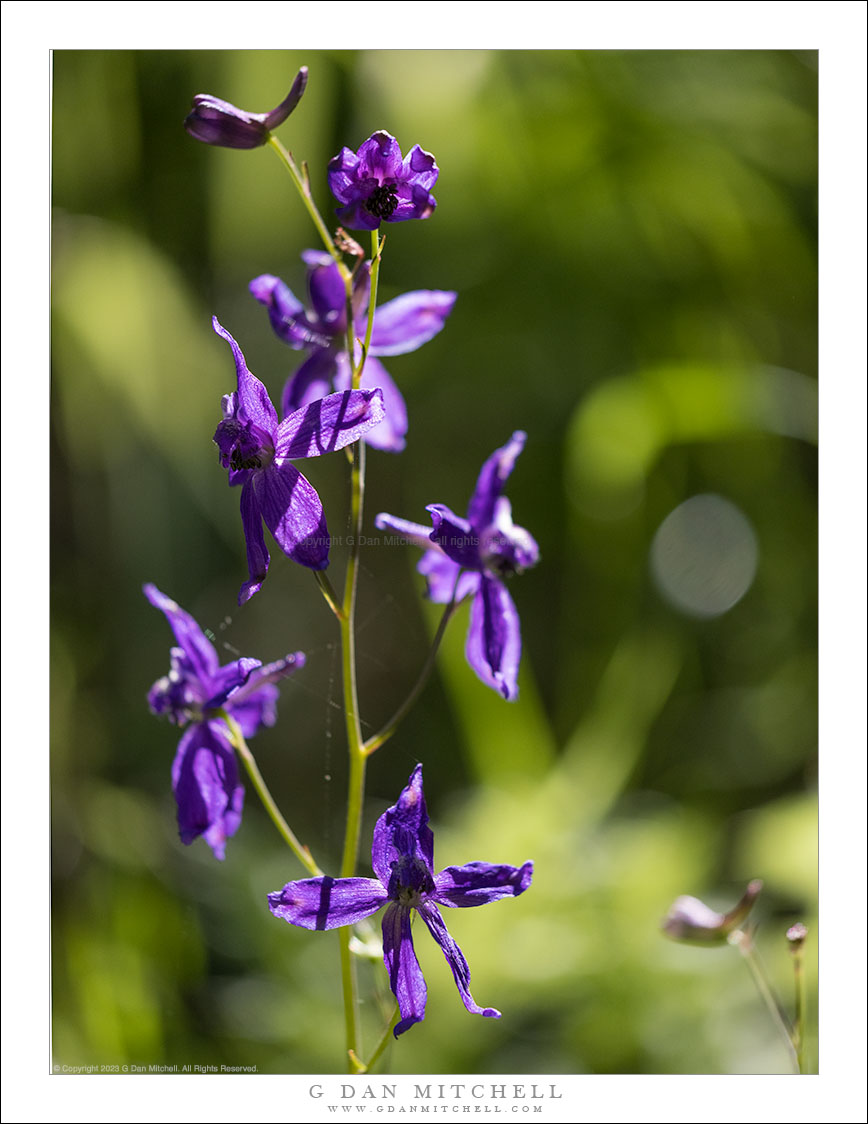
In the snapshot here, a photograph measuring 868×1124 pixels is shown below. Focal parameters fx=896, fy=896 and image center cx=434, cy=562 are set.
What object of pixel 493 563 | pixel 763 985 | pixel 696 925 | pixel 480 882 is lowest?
pixel 763 985

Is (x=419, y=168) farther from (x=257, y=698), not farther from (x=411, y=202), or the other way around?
(x=257, y=698)

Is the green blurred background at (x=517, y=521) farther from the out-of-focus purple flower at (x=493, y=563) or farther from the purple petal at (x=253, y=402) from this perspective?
the purple petal at (x=253, y=402)

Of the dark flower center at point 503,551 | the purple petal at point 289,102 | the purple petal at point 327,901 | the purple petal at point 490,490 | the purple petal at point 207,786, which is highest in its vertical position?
the purple petal at point 289,102

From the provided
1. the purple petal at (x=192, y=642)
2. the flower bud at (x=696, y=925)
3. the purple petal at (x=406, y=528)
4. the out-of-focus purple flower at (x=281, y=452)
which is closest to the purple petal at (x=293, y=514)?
the out-of-focus purple flower at (x=281, y=452)

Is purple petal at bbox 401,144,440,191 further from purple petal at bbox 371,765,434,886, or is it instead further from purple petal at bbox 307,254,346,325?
purple petal at bbox 371,765,434,886

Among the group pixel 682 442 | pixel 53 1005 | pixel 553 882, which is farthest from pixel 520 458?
pixel 53 1005

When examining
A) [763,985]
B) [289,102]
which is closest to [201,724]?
[289,102]

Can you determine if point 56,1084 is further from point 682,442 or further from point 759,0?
point 759,0

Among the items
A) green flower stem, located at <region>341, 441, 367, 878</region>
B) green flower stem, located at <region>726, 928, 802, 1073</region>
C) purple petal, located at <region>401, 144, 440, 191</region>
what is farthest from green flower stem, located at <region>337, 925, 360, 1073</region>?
purple petal, located at <region>401, 144, 440, 191</region>
